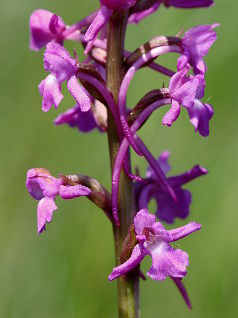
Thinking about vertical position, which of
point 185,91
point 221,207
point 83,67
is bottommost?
point 221,207

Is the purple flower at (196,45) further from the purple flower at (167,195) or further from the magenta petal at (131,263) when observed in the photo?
the magenta petal at (131,263)

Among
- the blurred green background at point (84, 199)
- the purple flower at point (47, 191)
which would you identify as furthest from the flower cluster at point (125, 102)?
the blurred green background at point (84, 199)

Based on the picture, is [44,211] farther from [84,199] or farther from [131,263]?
[84,199]

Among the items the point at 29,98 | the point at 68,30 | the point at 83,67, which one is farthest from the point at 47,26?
the point at 29,98

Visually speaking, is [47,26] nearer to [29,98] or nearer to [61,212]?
[61,212]

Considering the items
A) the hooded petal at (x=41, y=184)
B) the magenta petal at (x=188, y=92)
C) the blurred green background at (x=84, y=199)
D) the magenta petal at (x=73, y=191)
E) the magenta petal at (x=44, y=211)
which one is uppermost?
the magenta petal at (x=188, y=92)

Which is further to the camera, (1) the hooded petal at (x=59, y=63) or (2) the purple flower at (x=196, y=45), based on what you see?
(2) the purple flower at (x=196, y=45)

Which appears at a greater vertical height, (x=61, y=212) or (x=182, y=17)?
(x=182, y=17)
